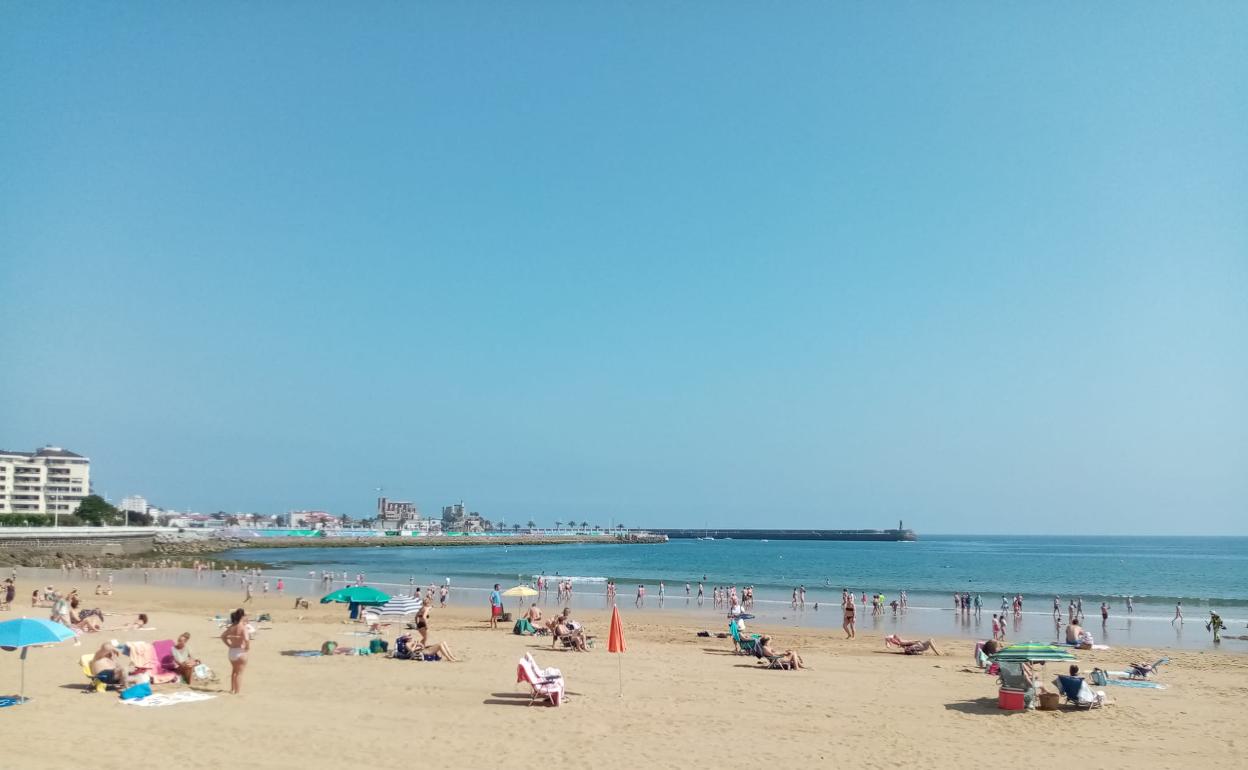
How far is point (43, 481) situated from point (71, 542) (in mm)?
55737

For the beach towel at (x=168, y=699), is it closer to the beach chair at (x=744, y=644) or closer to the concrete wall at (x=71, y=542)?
the beach chair at (x=744, y=644)

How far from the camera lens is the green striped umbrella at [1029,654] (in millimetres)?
13219

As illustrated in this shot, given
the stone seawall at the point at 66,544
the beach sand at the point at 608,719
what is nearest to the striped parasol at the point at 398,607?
the beach sand at the point at 608,719

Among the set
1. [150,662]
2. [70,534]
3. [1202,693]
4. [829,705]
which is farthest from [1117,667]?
[70,534]

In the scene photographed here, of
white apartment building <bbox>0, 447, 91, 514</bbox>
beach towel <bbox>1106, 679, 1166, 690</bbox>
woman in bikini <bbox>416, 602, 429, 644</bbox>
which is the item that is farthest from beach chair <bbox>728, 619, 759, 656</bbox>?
white apartment building <bbox>0, 447, 91, 514</bbox>

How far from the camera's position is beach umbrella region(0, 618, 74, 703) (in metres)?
11.5

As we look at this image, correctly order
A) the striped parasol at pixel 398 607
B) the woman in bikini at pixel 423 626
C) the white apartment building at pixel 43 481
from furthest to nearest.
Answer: the white apartment building at pixel 43 481
the striped parasol at pixel 398 607
the woman in bikini at pixel 423 626

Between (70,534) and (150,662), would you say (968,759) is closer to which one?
(150,662)

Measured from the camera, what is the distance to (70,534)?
82.0m

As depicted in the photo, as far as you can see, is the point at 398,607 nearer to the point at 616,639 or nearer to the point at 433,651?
the point at 433,651

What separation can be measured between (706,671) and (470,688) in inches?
198

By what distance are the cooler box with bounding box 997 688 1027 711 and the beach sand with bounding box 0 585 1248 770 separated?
0.82ft

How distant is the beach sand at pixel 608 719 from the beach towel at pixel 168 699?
31cm

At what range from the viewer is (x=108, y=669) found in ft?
42.4
